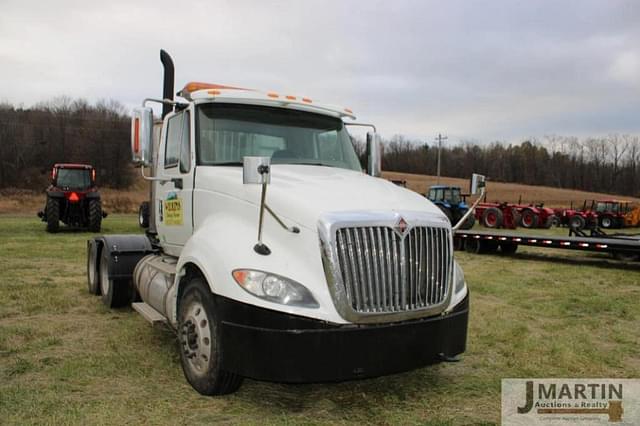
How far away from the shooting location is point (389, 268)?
3777 mm

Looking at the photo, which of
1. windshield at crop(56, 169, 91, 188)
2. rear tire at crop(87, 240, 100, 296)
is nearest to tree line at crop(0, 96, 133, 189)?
windshield at crop(56, 169, 91, 188)

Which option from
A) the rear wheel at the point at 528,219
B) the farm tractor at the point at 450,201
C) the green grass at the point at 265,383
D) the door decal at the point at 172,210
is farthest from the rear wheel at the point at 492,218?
the door decal at the point at 172,210

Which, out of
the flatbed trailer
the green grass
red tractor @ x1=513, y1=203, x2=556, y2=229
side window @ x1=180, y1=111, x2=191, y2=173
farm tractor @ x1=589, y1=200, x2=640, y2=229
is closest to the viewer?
the green grass

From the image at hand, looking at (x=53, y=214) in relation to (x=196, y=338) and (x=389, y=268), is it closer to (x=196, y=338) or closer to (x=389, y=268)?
(x=196, y=338)

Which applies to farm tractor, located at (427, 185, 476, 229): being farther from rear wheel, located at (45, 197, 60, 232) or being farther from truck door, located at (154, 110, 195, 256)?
truck door, located at (154, 110, 195, 256)

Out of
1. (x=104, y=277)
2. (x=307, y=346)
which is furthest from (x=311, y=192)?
(x=104, y=277)

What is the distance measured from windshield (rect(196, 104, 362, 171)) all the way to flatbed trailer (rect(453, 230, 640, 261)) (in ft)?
28.7

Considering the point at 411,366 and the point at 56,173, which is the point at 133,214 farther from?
the point at 411,366

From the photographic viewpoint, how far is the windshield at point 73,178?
1934 centimetres

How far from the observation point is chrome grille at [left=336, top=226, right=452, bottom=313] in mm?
3678

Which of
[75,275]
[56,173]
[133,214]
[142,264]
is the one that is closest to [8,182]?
[133,214]

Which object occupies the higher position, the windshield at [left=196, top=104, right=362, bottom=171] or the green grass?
the windshield at [left=196, top=104, right=362, bottom=171]

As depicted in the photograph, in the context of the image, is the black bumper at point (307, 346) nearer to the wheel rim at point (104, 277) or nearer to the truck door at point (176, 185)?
the truck door at point (176, 185)

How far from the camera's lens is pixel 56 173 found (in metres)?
19.3
